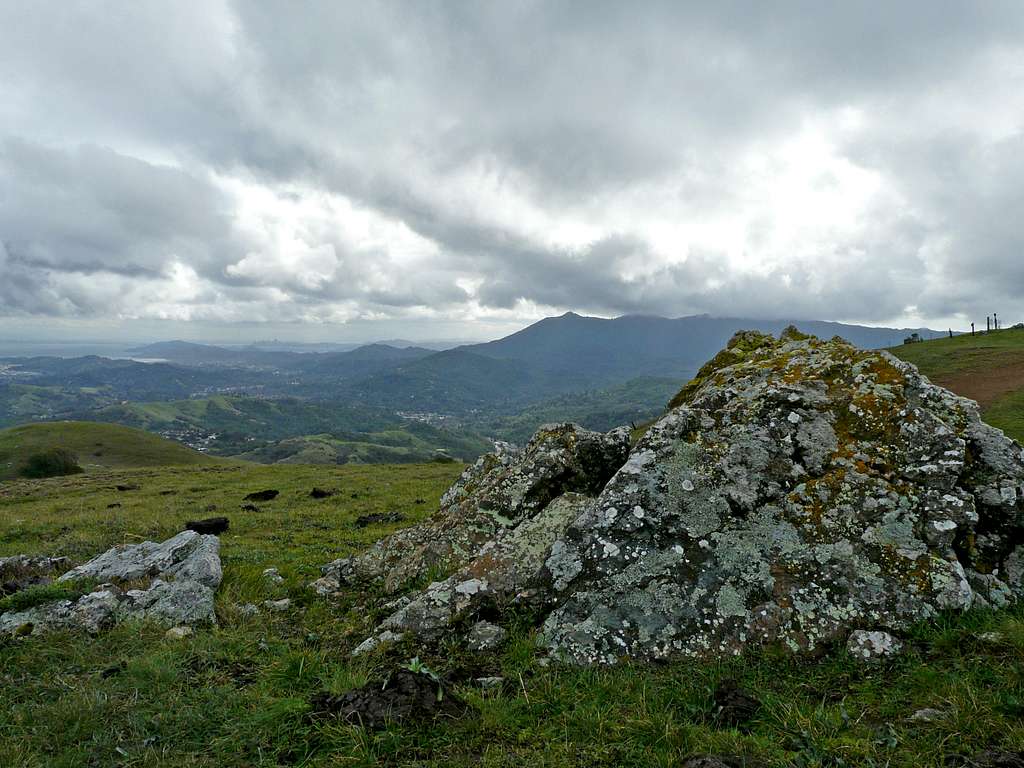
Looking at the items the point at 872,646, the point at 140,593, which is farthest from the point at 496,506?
the point at 140,593

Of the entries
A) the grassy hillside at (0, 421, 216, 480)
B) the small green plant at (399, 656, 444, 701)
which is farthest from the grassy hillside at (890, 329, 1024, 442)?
the grassy hillside at (0, 421, 216, 480)

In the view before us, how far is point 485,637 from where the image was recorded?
28.7 ft

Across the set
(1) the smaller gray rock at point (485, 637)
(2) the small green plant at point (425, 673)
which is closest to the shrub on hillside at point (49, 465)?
(1) the smaller gray rock at point (485, 637)

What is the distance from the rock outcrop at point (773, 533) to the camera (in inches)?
311

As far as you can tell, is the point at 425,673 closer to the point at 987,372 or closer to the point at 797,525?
the point at 797,525

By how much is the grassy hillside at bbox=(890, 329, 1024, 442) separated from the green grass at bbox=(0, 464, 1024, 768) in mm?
30321

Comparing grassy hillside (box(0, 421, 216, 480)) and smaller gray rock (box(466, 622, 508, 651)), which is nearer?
smaller gray rock (box(466, 622, 508, 651))

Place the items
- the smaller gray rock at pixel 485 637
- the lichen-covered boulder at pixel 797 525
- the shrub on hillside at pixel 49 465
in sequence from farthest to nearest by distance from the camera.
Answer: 1. the shrub on hillside at pixel 49 465
2. the smaller gray rock at pixel 485 637
3. the lichen-covered boulder at pixel 797 525

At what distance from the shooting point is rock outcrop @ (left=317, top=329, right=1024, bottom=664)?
789 cm

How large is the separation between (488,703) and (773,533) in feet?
19.1

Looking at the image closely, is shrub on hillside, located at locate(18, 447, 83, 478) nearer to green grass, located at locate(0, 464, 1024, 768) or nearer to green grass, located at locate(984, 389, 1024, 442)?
green grass, located at locate(0, 464, 1024, 768)

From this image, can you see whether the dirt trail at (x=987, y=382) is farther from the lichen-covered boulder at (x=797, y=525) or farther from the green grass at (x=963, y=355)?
the lichen-covered boulder at (x=797, y=525)

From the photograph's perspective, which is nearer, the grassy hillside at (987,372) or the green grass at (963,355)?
the grassy hillside at (987,372)

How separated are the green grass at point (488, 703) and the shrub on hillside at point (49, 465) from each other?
80.2m
